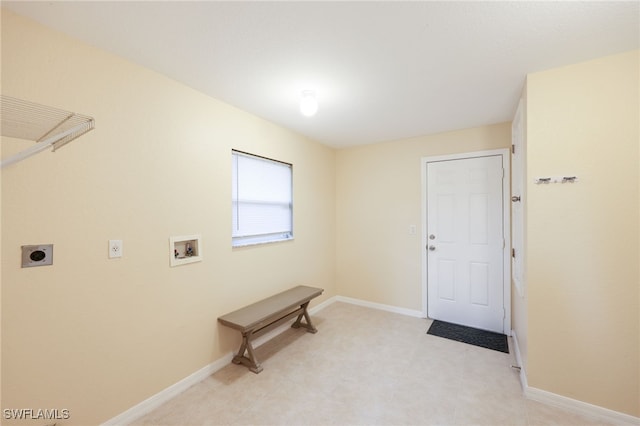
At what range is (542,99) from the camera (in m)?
1.91

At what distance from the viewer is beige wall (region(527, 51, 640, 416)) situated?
168 cm

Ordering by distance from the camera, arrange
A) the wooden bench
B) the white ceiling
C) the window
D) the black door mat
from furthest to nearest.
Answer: the black door mat < the window < the wooden bench < the white ceiling

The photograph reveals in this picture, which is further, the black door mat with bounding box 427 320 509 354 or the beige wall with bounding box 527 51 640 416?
the black door mat with bounding box 427 320 509 354

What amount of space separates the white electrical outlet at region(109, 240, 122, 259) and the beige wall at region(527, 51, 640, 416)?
9.45 feet

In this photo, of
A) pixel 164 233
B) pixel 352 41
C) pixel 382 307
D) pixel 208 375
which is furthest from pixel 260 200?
pixel 382 307

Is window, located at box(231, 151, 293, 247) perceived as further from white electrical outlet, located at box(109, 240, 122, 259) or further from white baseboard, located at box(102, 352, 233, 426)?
white baseboard, located at box(102, 352, 233, 426)

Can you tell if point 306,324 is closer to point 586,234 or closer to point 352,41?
point 586,234

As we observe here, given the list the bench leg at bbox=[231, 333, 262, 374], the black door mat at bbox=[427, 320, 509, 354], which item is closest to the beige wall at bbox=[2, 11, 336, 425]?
the bench leg at bbox=[231, 333, 262, 374]

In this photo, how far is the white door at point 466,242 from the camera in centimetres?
302

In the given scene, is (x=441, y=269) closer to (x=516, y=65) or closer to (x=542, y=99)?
(x=542, y=99)

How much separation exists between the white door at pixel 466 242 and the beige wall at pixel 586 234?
1178 mm

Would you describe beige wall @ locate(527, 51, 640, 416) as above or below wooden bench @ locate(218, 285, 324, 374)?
above

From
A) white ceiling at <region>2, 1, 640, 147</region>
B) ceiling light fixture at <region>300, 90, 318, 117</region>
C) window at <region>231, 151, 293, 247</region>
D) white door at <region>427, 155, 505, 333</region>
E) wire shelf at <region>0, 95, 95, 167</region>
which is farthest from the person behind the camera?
white door at <region>427, 155, 505, 333</region>

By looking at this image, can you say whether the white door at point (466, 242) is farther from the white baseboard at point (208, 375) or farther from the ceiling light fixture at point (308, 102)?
the ceiling light fixture at point (308, 102)
